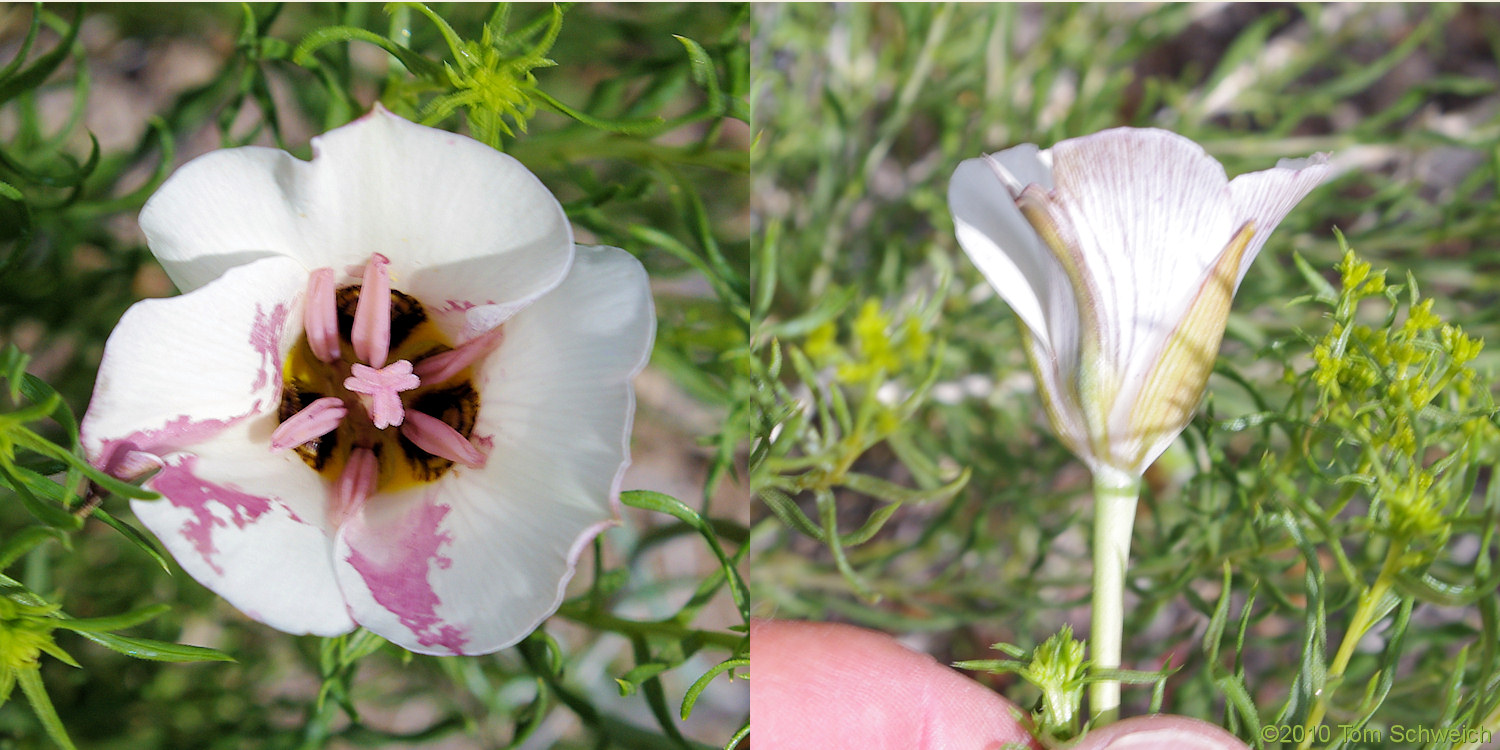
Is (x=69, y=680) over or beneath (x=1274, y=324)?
beneath

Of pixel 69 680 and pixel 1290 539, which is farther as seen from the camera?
pixel 69 680

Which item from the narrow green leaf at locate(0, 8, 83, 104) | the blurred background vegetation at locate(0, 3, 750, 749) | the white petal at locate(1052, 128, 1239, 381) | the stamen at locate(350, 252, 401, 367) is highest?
the white petal at locate(1052, 128, 1239, 381)

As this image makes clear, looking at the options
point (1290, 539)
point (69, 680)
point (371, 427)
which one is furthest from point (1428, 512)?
point (69, 680)

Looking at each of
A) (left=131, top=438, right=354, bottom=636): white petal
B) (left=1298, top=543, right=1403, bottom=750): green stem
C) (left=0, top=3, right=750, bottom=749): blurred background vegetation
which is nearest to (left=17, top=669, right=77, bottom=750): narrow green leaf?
(left=0, top=3, right=750, bottom=749): blurred background vegetation

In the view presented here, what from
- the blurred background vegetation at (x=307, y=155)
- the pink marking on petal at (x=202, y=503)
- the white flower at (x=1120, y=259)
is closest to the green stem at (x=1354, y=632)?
the white flower at (x=1120, y=259)

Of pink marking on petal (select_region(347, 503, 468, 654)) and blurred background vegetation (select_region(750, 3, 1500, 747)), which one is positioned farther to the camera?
blurred background vegetation (select_region(750, 3, 1500, 747))

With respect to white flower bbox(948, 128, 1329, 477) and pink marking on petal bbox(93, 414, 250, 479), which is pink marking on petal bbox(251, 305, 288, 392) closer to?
pink marking on petal bbox(93, 414, 250, 479)

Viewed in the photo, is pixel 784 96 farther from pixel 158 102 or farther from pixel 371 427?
pixel 158 102

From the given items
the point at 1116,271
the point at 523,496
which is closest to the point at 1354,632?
the point at 1116,271
